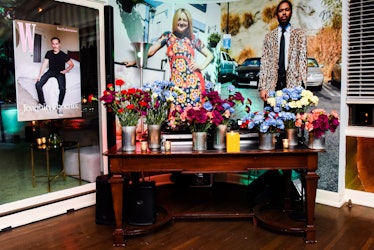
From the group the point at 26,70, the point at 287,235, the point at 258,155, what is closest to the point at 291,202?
the point at 287,235

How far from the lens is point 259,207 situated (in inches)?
143

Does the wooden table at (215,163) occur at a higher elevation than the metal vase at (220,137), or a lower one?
lower

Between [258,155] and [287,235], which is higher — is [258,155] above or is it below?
above

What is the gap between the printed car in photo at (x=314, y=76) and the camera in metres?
3.97

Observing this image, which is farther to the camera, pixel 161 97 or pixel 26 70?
pixel 26 70

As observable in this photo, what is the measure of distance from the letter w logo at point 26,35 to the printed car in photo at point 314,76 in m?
2.92

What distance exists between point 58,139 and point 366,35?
341 centimetres

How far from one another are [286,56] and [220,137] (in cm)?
163

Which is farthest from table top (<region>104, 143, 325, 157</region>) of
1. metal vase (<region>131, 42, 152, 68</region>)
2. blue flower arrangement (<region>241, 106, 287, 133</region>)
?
metal vase (<region>131, 42, 152, 68</region>)

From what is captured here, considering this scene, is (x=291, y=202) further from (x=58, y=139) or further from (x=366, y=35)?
(x=58, y=139)

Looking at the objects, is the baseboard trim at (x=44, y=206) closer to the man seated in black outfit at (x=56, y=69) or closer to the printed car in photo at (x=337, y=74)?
the man seated in black outfit at (x=56, y=69)

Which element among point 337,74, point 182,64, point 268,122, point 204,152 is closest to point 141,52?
point 182,64

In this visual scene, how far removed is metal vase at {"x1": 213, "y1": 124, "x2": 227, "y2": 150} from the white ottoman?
5.52 feet

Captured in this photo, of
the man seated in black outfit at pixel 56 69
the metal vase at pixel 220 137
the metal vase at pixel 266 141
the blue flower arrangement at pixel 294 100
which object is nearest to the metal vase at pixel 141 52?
the man seated in black outfit at pixel 56 69
